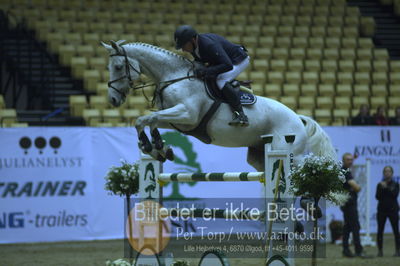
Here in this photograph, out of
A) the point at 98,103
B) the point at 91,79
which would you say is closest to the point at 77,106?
the point at 98,103

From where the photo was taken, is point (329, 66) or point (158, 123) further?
point (329, 66)

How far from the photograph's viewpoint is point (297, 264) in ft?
27.8

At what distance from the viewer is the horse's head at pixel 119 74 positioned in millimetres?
7121

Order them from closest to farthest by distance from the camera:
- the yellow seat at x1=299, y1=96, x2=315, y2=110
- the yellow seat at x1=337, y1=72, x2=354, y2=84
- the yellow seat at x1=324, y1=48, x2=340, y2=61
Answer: the yellow seat at x1=299, y1=96, x2=315, y2=110
the yellow seat at x1=337, y1=72, x2=354, y2=84
the yellow seat at x1=324, y1=48, x2=340, y2=61

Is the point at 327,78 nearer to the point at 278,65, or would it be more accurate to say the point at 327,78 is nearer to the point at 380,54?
the point at 278,65

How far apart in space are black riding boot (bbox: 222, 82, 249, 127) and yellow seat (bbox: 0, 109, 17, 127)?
5.41 m

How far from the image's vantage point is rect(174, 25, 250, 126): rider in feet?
23.0

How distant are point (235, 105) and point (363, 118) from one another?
20.7 feet

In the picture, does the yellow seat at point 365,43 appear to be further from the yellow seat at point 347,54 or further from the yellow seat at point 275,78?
the yellow seat at point 275,78

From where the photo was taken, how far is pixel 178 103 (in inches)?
277

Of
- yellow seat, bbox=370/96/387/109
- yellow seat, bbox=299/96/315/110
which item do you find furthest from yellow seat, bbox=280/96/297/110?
yellow seat, bbox=370/96/387/109

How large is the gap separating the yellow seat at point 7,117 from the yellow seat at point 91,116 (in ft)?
3.93

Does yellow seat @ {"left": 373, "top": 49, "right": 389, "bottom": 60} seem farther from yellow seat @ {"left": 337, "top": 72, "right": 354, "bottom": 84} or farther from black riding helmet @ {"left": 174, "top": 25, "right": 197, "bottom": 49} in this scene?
black riding helmet @ {"left": 174, "top": 25, "right": 197, "bottom": 49}

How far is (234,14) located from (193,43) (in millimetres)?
9754
